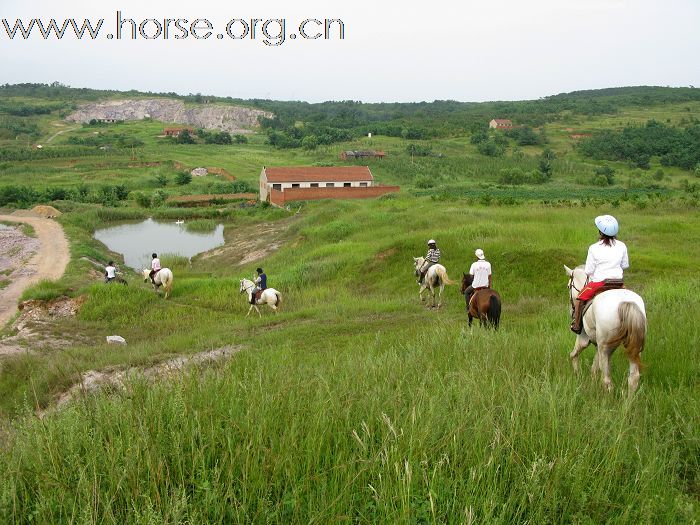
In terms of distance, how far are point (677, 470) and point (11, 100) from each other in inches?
7729

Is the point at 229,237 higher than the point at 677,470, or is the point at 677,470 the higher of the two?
the point at 677,470

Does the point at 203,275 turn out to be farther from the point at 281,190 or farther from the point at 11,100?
the point at 11,100

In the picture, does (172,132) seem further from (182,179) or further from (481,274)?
(481,274)

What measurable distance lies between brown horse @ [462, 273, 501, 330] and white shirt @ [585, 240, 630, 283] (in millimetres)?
3520

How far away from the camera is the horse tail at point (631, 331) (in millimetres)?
5996

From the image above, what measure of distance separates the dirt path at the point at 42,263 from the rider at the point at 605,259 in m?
18.2

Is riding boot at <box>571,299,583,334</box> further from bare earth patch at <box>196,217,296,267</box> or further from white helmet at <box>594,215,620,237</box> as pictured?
bare earth patch at <box>196,217,296,267</box>

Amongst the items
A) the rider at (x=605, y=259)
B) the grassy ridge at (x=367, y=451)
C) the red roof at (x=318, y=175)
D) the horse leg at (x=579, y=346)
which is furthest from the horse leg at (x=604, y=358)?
the red roof at (x=318, y=175)

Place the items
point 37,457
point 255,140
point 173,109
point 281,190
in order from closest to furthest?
1. point 37,457
2. point 281,190
3. point 255,140
4. point 173,109

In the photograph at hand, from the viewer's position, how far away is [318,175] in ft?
179

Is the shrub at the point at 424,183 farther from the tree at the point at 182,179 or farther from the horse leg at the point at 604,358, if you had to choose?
the horse leg at the point at 604,358

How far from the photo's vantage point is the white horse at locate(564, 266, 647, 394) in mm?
6004

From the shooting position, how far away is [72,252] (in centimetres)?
3067

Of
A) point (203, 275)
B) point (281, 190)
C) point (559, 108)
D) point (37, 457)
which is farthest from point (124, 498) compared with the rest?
point (559, 108)
